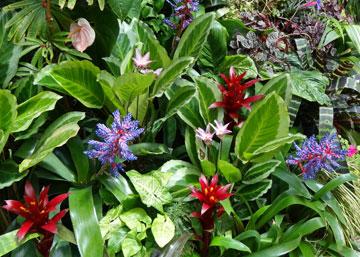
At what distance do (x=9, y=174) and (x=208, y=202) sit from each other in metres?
0.79

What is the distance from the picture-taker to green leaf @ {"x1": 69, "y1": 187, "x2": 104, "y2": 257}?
5.24 feet

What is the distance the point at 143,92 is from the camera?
1972 mm

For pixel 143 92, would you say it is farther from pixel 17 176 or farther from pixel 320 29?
pixel 320 29

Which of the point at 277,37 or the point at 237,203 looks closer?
the point at 237,203

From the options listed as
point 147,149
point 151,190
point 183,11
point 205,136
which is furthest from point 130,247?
point 183,11

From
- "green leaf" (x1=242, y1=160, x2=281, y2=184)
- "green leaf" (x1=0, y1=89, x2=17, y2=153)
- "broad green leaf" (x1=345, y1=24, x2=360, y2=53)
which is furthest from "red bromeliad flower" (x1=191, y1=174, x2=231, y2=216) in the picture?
"broad green leaf" (x1=345, y1=24, x2=360, y2=53)

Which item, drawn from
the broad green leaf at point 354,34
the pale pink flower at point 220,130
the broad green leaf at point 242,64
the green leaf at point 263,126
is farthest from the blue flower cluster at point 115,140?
the broad green leaf at point 354,34

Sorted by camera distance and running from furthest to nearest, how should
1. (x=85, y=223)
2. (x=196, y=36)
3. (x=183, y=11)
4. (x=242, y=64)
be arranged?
(x=242, y=64)
(x=183, y=11)
(x=196, y=36)
(x=85, y=223)

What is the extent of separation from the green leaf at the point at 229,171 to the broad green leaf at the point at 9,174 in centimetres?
80

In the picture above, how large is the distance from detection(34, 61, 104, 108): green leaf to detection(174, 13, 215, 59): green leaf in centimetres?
44

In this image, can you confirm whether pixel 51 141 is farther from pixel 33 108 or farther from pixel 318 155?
pixel 318 155

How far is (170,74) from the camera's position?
1.94 meters

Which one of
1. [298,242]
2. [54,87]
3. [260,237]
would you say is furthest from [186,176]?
[54,87]

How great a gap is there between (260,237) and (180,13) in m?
1.17
